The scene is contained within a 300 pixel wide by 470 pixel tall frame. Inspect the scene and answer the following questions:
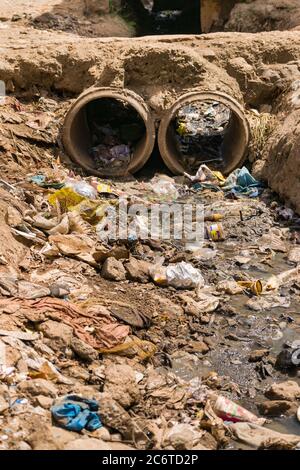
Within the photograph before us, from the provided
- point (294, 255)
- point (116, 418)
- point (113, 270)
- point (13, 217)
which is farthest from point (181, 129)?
point (116, 418)

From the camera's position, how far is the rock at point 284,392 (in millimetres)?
4883

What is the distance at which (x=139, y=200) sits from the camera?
883cm

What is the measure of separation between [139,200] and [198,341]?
11.3ft

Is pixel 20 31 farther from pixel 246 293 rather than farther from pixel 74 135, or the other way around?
pixel 246 293

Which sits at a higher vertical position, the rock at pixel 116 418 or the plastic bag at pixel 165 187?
the rock at pixel 116 418

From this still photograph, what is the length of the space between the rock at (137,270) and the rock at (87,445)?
2.71 meters

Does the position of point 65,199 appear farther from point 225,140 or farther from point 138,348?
point 225,140

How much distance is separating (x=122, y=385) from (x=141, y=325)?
105 cm

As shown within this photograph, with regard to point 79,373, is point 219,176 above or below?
below

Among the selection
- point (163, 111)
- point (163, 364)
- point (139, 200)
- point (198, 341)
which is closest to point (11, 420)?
point (163, 364)

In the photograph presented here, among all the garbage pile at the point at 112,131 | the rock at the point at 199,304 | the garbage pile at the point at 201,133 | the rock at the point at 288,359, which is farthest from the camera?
the garbage pile at the point at 201,133

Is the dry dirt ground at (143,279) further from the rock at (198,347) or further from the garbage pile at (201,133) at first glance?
the garbage pile at (201,133)

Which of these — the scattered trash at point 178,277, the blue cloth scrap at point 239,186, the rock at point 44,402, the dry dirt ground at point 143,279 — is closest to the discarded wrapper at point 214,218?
the dry dirt ground at point 143,279

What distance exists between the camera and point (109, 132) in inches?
439
